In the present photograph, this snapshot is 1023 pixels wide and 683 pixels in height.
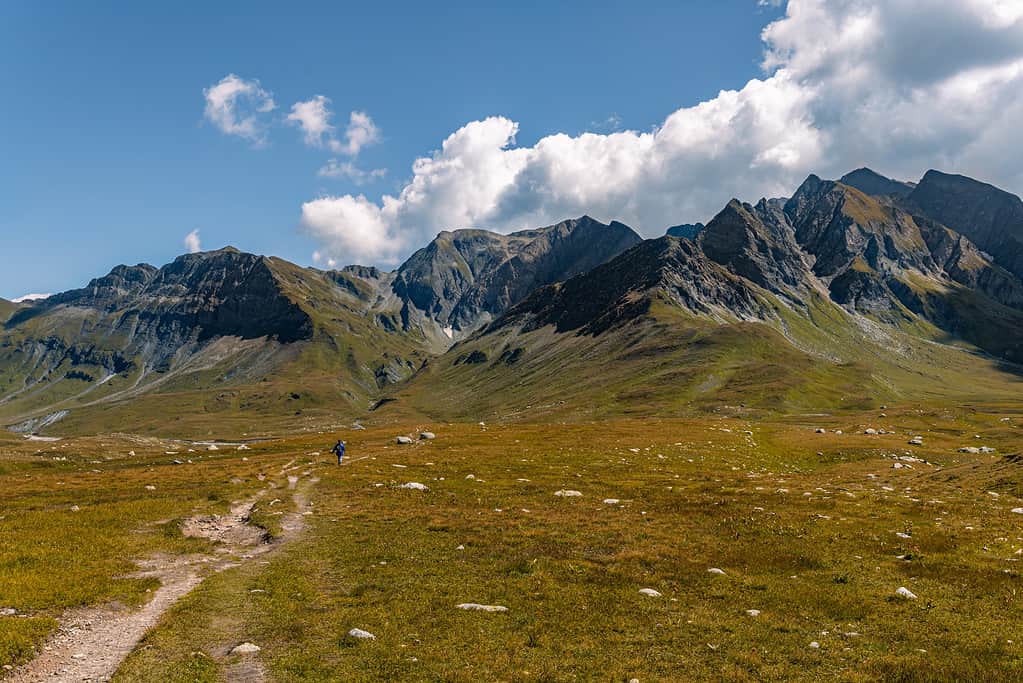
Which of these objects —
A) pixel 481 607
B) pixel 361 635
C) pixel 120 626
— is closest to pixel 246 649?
pixel 361 635

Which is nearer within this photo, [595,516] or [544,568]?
[544,568]

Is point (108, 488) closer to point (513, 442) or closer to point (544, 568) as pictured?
point (544, 568)

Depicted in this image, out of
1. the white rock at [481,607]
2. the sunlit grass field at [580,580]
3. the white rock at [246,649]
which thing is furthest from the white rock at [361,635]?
the white rock at [481,607]

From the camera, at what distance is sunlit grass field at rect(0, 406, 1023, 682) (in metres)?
15.9

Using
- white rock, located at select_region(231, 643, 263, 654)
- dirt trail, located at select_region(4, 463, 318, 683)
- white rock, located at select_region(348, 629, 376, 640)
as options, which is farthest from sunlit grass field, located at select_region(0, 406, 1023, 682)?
dirt trail, located at select_region(4, 463, 318, 683)

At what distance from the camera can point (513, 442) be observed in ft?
288

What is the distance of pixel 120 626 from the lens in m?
18.9

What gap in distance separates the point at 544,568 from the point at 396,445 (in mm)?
68649

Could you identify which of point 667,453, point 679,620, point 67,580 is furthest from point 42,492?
point 667,453

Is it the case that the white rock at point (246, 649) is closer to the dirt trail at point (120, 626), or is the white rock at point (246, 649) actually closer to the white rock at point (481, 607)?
the dirt trail at point (120, 626)

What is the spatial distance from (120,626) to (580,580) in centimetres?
1668

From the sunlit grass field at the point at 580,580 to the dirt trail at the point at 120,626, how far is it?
584 millimetres

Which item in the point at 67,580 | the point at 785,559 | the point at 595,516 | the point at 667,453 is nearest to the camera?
the point at 67,580

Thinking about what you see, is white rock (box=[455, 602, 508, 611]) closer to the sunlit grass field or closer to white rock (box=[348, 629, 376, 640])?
the sunlit grass field
